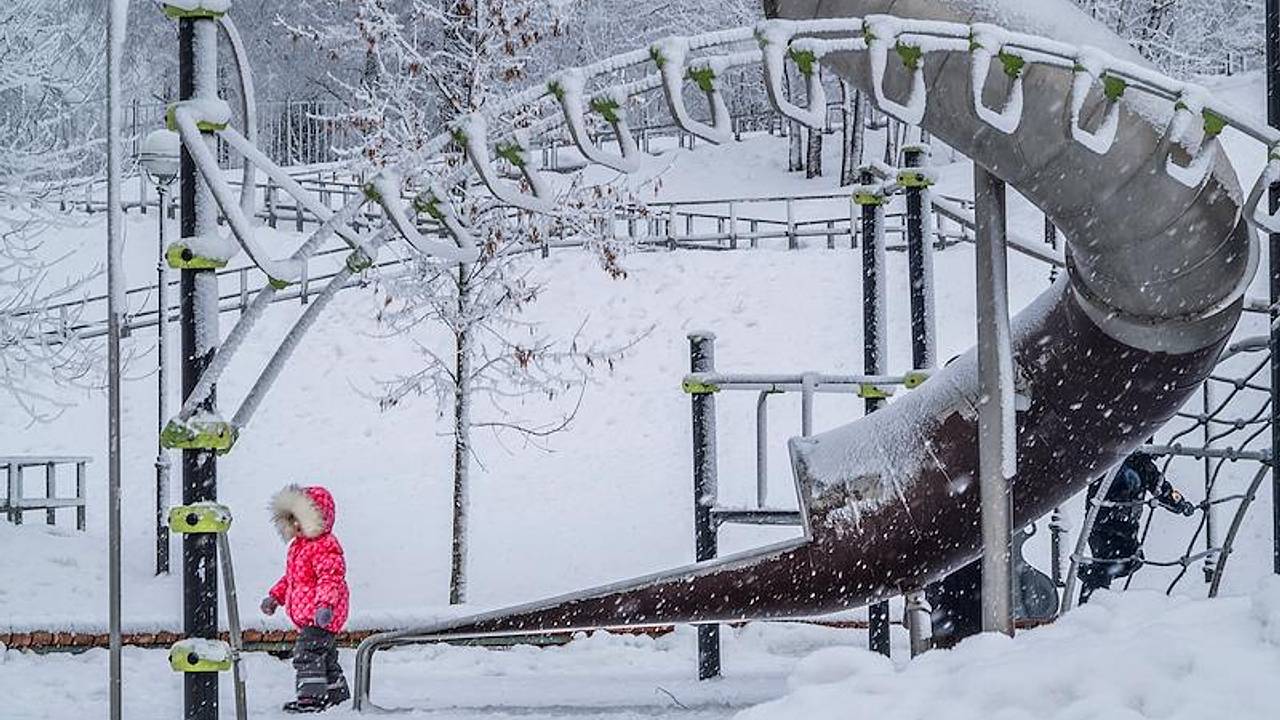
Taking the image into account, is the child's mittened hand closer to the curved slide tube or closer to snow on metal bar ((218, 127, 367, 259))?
the curved slide tube

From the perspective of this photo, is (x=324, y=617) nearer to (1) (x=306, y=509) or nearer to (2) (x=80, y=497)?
(1) (x=306, y=509)

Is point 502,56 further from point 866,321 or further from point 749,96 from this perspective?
point 749,96

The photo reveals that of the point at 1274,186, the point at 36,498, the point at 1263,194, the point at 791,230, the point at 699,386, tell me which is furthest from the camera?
the point at 791,230

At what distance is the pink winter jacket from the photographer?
771 centimetres

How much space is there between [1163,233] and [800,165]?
3029cm

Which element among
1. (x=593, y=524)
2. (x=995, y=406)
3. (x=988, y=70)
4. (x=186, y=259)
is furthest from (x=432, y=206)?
(x=593, y=524)

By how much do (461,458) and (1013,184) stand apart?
10698mm

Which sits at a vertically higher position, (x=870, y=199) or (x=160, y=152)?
(x=160, y=152)

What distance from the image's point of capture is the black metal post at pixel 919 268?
7262 mm

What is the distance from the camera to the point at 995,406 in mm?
4520

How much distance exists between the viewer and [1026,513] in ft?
18.4

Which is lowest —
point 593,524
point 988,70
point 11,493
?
point 593,524

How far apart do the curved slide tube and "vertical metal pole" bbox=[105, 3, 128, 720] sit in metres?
1.58

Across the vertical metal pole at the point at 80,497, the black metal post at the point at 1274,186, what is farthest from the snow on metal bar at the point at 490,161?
the vertical metal pole at the point at 80,497
